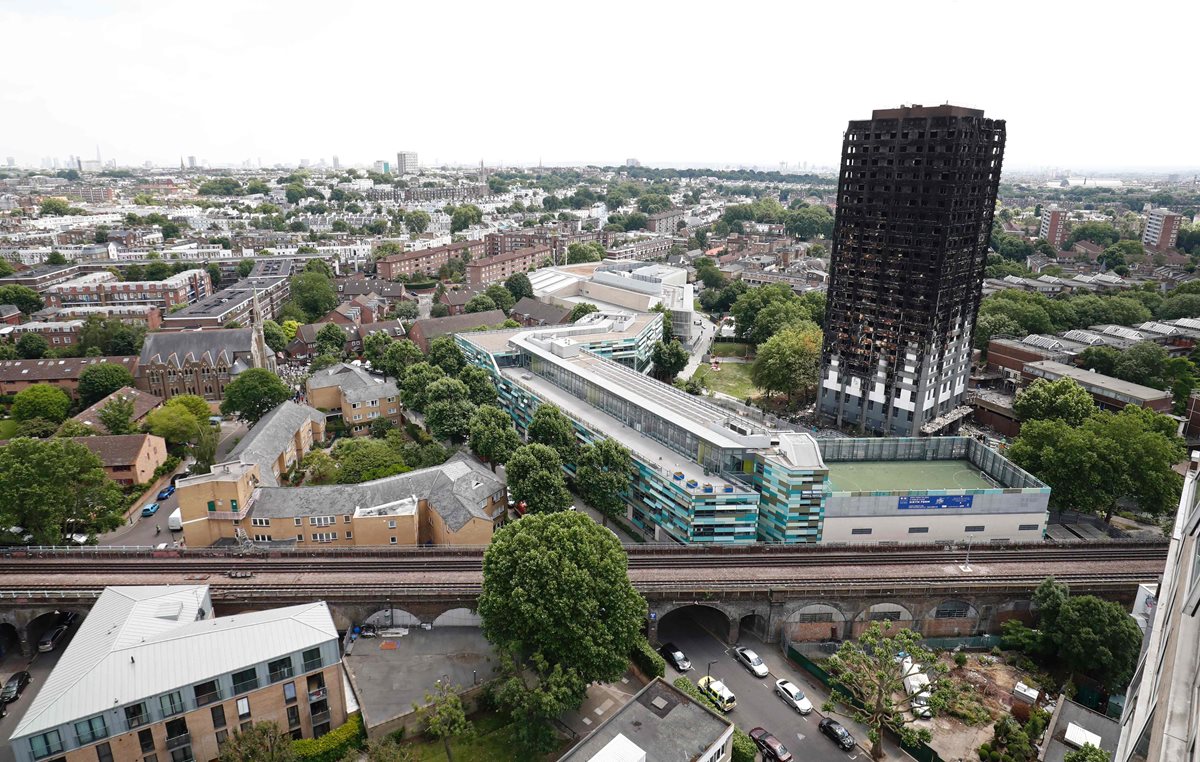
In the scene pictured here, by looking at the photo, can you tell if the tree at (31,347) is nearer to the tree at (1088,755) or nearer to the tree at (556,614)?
the tree at (556,614)

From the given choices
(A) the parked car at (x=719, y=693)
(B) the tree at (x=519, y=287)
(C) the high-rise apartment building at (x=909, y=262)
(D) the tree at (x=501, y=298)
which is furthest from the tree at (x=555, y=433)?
(B) the tree at (x=519, y=287)

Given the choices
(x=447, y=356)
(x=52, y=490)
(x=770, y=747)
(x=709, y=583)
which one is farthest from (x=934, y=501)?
(x=52, y=490)

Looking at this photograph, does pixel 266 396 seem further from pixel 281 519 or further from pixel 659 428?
pixel 659 428

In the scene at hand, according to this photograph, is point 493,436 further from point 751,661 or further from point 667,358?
point 667,358

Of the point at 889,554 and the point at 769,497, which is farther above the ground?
the point at 769,497

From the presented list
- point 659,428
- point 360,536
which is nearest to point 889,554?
point 659,428

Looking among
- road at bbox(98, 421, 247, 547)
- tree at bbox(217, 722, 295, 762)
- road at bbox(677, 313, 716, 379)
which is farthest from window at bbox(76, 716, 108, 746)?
road at bbox(677, 313, 716, 379)
